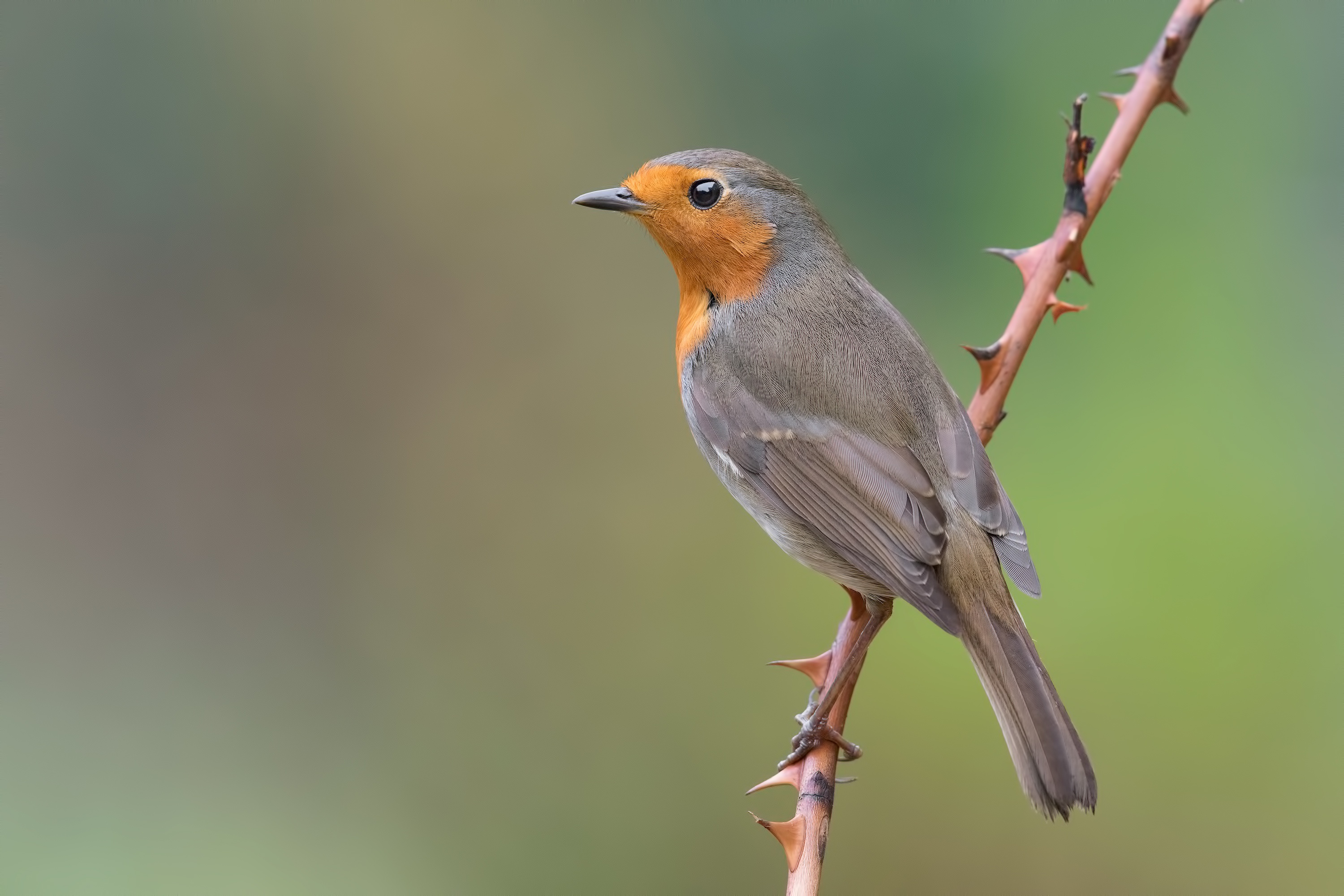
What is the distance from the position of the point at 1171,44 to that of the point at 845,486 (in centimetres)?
107

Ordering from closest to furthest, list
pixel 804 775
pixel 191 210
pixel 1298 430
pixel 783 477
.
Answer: pixel 804 775 < pixel 783 477 < pixel 1298 430 < pixel 191 210

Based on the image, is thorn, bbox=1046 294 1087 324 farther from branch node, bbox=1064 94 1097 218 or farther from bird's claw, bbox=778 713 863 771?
bird's claw, bbox=778 713 863 771

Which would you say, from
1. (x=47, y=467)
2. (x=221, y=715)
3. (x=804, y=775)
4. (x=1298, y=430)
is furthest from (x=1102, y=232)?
(x=47, y=467)

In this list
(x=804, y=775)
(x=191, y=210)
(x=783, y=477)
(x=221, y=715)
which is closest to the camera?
(x=804, y=775)

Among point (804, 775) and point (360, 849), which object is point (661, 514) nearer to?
point (360, 849)

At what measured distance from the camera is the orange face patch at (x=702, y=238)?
112 inches

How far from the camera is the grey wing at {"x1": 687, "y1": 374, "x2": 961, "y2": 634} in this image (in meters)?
2.53

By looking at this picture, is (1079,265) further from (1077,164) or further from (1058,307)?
(1077,164)

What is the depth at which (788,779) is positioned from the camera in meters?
2.24

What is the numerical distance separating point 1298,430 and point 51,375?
456 centimetres

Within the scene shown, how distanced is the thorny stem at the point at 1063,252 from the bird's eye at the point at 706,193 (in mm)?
698

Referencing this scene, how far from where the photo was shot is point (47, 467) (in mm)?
4977

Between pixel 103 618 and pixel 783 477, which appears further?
pixel 103 618

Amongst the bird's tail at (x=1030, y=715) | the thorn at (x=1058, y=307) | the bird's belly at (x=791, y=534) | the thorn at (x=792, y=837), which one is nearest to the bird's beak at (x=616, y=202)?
the bird's belly at (x=791, y=534)
